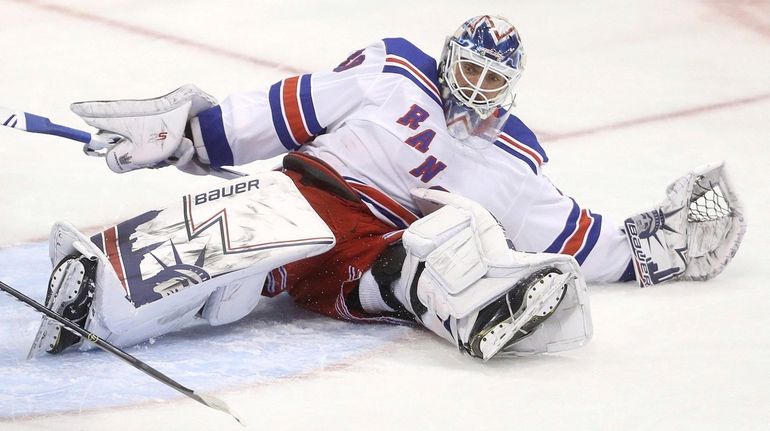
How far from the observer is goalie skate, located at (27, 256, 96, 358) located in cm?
272

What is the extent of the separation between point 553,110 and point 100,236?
7.15 feet

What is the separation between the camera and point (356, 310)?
10.0 feet

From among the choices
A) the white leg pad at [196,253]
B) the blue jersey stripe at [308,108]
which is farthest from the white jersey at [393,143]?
the white leg pad at [196,253]

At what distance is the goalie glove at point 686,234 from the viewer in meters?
3.38

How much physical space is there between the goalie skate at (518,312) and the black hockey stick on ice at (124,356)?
1.90 feet

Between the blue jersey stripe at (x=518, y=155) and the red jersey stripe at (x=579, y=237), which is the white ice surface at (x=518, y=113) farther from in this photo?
the blue jersey stripe at (x=518, y=155)

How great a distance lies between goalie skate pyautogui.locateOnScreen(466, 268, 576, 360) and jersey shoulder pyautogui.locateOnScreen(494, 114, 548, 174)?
450 millimetres

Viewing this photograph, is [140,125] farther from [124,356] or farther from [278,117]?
[124,356]

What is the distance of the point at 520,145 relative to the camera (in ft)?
10.6

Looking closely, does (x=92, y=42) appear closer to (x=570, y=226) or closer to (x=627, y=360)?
(x=570, y=226)

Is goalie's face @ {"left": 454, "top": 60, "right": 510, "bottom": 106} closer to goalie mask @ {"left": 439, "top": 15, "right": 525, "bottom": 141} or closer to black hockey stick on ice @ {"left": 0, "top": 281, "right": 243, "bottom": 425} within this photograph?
goalie mask @ {"left": 439, "top": 15, "right": 525, "bottom": 141}

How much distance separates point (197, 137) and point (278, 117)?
20 centimetres

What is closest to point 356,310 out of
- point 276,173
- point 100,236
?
point 276,173

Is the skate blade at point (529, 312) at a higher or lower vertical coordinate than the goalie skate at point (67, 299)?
lower
